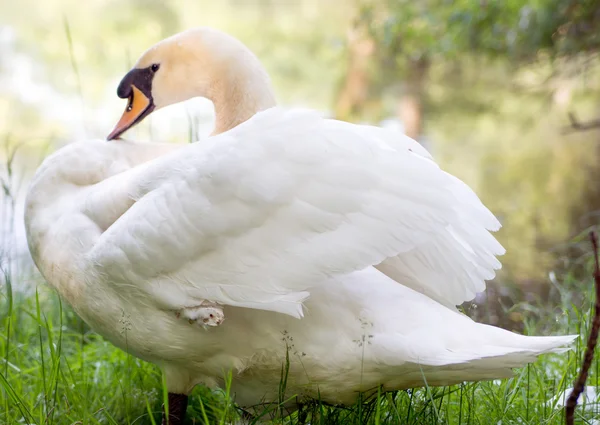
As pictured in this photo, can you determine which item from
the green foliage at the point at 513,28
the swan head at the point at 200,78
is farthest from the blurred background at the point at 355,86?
the swan head at the point at 200,78

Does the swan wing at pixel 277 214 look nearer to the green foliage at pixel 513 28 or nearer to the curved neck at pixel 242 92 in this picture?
the curved neck at pixel 242 92

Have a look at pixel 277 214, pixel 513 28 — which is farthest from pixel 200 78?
pixel 513 28

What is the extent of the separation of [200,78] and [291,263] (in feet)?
3.68

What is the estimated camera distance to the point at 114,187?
2.11m

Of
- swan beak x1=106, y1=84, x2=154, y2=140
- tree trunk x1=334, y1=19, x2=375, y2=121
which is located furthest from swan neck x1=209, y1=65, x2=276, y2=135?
tree trunk x1=334, y1=19, x2=375, y2=121

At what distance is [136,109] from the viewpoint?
273 centimetres

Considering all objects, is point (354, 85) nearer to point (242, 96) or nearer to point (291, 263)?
point (242, 96)

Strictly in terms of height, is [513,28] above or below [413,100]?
below

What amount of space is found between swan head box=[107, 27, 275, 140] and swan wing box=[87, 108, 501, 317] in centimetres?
74

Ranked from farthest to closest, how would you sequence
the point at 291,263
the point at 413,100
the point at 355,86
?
the point at 355,86 < the point at 413,100 < the point at 291,263

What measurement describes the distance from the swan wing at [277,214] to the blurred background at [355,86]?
6179 millimetres

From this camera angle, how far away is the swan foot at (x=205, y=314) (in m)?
1.84

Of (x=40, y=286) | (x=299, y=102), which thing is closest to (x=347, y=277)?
(x=40, y=286)

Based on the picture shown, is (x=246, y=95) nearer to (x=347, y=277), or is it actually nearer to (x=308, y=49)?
(x=347, y=277)
